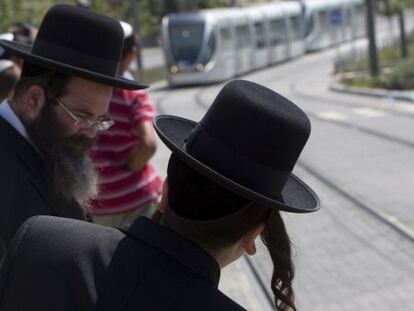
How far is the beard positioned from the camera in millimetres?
2799

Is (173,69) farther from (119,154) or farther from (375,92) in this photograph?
(119,154)

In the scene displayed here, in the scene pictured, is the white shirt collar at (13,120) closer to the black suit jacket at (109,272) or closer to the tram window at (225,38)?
the black suit jacket at (109,272)

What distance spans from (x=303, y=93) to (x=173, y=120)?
2487cm

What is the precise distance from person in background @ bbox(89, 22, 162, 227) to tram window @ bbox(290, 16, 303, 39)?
130 feet

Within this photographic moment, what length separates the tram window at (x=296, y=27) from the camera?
4432cm

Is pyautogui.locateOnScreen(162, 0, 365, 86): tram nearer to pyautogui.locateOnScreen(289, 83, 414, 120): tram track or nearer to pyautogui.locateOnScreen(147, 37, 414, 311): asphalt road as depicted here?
pyautogui.locateOnScreen(289, 83, 414, 120): tram track

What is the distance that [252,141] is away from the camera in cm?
199

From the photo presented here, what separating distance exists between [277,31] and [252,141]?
1606 inches

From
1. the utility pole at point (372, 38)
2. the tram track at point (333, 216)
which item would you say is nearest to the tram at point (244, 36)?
the utility pole at point (372, 38)

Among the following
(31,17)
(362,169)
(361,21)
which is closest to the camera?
(362,169)

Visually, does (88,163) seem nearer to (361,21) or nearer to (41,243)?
(41,243)

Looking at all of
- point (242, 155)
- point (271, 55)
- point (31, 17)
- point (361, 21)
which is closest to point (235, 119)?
point (242, 155)

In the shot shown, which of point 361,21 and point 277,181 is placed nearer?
point 277,181

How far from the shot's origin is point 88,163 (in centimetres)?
299
